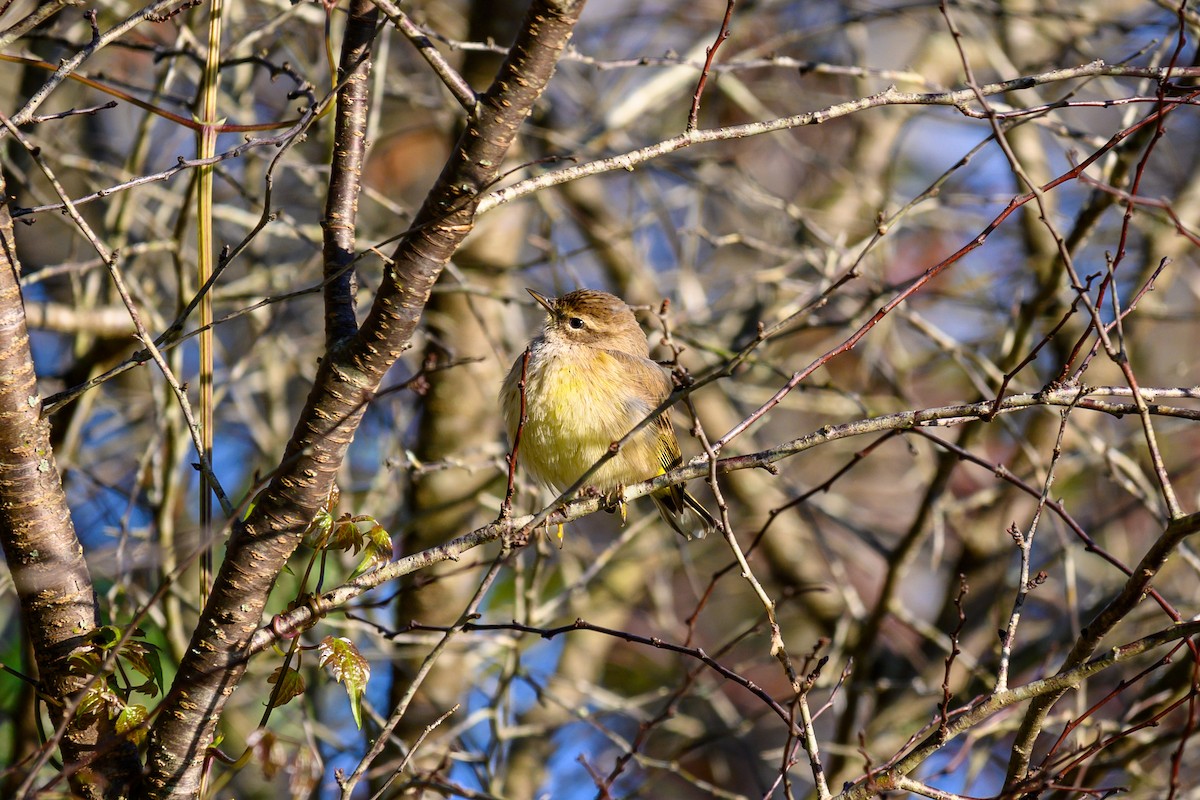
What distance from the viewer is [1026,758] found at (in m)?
2.54

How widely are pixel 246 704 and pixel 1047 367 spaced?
5.68m

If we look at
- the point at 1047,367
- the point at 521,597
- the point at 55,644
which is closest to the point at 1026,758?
the point at 55,644

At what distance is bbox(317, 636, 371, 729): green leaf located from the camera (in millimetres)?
2617

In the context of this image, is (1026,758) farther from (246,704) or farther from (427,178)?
(427,178)

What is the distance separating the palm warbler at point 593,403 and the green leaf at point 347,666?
5.18 feet

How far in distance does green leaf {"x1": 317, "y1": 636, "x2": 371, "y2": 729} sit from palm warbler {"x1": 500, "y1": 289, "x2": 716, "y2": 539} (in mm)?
1578

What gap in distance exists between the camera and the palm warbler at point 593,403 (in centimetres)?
442

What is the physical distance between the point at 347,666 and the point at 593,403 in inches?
79.9

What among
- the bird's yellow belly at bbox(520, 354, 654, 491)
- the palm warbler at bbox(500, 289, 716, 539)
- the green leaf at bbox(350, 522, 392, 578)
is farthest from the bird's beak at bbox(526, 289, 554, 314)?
the green leaf at bbox(350, 522, 392, 578)

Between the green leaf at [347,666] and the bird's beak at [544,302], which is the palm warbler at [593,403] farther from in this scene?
the green leaf at [347,666]

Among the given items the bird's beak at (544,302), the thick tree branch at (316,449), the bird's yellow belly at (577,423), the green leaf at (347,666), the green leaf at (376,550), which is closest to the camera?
the thick tree branch at (316,449)

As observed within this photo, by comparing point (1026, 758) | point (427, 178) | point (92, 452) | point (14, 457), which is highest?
point (427, 178)

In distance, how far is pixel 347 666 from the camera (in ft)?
8.70

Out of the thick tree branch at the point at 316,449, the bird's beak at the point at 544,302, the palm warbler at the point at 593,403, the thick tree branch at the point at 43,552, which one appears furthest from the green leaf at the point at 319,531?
the bird's beak at the point at 544,302
